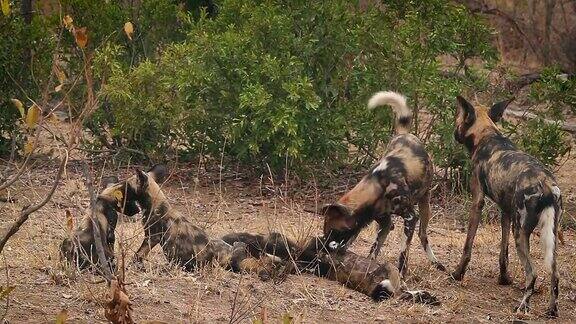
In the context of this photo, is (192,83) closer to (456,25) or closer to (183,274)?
(456,25)

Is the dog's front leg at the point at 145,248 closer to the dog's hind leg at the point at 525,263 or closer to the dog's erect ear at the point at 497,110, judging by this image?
the dog's hind leg at the point at 525,263

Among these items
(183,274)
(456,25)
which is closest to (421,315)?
(183,274)

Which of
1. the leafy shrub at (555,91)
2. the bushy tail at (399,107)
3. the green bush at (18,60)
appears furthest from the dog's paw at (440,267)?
the green bush at (18,60)

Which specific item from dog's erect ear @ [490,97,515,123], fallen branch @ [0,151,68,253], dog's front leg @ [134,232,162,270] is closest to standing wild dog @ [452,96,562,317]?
dog's erect ear @ [490,97,515,123]

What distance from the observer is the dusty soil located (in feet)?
16.9

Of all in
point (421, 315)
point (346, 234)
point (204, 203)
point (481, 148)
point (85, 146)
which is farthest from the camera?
point (85, 146)

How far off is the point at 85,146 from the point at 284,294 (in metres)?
4.12

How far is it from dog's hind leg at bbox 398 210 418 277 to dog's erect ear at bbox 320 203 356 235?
0.39m

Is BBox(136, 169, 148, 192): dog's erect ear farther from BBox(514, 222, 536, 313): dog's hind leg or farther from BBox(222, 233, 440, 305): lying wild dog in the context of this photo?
BBox(514, 222, 536, 313): dog's hind leg

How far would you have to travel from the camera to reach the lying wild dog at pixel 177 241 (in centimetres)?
597

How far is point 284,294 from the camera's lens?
224 inches

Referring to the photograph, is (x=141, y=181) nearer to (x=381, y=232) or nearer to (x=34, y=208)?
(x=381, y=232)

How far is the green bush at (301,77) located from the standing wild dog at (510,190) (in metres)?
1.81

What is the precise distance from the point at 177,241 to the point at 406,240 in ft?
4.25
